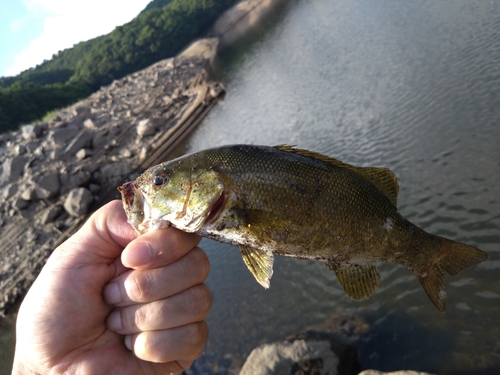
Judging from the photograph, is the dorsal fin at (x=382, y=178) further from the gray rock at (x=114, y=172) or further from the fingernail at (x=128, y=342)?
the gray rock at (x=114, y=172)

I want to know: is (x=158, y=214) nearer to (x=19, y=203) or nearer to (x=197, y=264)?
(x=197, y=264)

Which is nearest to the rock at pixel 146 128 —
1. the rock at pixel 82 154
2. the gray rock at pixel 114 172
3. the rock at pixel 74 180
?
the rock at pixel 82 154

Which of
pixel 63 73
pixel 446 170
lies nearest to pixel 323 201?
pixel 446 170

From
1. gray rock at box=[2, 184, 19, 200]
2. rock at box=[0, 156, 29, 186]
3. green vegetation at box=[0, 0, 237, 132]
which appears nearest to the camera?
gray rock at box=[2, 184, 19, 200]

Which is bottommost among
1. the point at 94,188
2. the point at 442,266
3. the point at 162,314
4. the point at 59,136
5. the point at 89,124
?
the point at 442,266

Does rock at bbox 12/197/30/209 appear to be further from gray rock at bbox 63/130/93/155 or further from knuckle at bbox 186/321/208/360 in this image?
knuckle at bbox 186/321/208/360

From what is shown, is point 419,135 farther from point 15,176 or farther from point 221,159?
point 15,176

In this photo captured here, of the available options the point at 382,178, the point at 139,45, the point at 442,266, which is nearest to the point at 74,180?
the point at 382,178

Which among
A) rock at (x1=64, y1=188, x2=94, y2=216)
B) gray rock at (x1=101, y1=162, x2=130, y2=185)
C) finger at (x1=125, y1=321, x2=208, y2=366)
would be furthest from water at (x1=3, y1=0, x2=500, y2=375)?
rock at (x1=64, y1=188, x2=94, y2=216)
